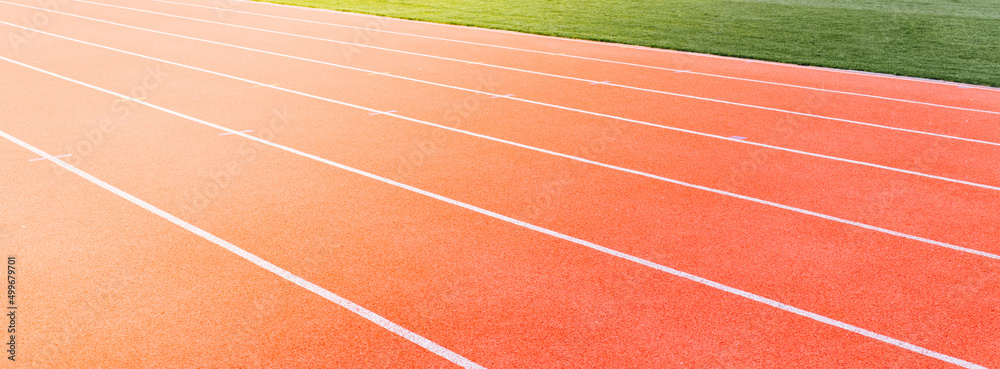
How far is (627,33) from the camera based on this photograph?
656 inches

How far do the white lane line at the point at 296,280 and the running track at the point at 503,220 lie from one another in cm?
3

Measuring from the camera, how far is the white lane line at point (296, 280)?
4527 millimetres

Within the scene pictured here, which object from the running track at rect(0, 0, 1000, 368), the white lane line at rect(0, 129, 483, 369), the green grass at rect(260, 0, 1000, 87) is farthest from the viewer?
the green grass at rect(260, 0, 1000, 87)

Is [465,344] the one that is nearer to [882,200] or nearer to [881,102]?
[882,200]

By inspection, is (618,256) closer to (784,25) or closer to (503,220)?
(503,220)

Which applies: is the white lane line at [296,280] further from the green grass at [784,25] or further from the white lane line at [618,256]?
the green grass at [784,25]

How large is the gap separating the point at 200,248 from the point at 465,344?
7.83 ft

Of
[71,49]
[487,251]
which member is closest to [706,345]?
[487,251]

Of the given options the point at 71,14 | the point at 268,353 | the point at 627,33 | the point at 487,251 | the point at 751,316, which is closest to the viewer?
the point at 268,353

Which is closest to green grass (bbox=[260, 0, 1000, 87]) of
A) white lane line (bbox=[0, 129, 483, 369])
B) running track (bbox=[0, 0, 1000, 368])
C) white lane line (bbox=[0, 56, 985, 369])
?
running track (bbox=[0, 0, 1000, 368])

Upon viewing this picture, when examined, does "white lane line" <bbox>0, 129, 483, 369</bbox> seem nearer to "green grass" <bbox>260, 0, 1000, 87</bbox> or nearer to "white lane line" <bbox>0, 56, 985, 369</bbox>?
"white lane line" <bbox>0, 56, 985, 369</bbox>

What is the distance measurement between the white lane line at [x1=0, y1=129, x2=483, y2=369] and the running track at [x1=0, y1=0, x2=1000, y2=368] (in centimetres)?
3

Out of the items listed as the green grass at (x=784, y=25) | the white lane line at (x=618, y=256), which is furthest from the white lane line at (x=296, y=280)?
the green grass at (x=784, y=25)

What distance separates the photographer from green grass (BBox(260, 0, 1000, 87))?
44.5 ft
